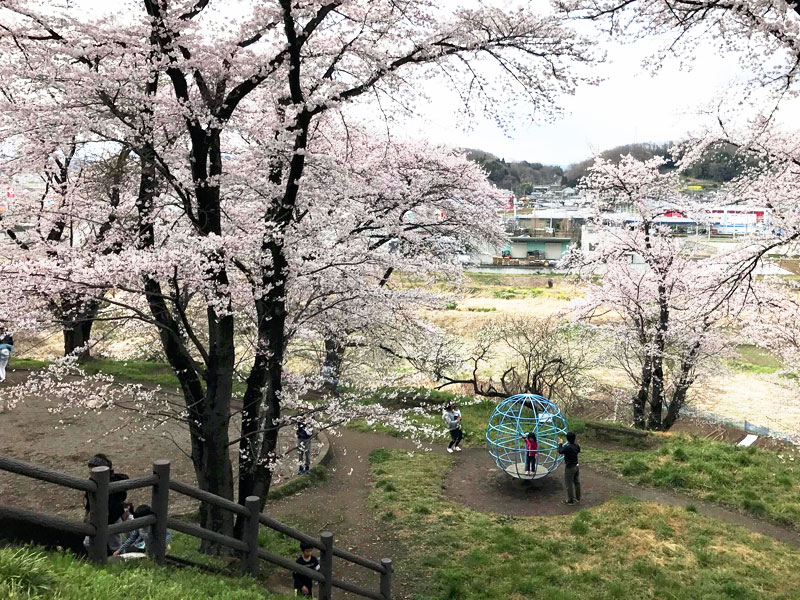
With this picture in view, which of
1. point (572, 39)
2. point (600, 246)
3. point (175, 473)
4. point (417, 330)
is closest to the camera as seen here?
point (572, 39)

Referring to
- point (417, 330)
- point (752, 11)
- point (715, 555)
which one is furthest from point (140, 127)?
point (715, 555)

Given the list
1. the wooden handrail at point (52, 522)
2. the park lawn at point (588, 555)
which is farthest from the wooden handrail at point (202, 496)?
the park lawn at point (588, 555)

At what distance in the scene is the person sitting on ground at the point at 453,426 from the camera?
12070mm

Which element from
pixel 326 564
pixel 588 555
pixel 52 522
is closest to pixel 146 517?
pixel 52 522

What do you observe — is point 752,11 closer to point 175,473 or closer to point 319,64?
point 319,64

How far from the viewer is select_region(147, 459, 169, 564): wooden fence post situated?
154 inches

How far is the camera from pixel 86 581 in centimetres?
317

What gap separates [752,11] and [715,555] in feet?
21.7

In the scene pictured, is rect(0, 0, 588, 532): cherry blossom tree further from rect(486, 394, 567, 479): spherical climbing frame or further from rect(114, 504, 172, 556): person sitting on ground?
rect(486, 394, 567, 479): spherical climbing frame

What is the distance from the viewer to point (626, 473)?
10781 mm

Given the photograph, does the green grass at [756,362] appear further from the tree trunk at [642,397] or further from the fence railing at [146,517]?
the fence railing at [146,517]

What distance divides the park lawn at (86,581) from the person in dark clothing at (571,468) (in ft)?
21.4

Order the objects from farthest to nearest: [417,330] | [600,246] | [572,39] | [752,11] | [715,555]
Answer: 1. [600,246]
2. [417,330]
3. [715,555]
4. [572,39]
5. [752,11]

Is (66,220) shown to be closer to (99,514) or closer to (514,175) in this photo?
(99,514)
